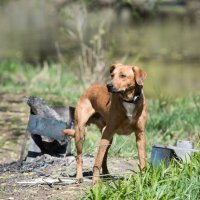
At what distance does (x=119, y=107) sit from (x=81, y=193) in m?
0.92

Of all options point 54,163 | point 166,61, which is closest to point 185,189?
point 54,163

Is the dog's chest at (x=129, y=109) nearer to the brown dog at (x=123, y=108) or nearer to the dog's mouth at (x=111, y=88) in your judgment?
the brown dog at (x=123, y=108)

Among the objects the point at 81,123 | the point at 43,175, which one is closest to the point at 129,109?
the point at 81,123

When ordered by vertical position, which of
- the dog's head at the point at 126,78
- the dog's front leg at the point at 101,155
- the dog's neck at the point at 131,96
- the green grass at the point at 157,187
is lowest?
the green grass at the point at 157,187

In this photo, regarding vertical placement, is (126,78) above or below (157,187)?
above

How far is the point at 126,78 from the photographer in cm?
631

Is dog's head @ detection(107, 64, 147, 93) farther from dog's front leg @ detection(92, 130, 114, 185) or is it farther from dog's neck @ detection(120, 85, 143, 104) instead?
dog's front leg @ detection(92, 130, 114, 185)

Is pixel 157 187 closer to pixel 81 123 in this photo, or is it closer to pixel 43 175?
pixel 81 123

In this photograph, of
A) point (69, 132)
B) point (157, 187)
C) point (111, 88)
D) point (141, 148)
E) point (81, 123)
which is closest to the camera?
point (157, 187)

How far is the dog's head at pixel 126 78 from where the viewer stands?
6240 mm

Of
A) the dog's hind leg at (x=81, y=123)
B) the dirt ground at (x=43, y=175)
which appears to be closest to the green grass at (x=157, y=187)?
the dirt ground at (x=43, y=175)

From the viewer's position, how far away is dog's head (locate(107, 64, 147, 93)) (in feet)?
20.5

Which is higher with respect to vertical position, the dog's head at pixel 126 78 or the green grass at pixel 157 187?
the dog's head at pixel 126 78

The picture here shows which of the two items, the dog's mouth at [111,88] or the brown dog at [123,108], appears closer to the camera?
the dog's mouth at [111,88]
